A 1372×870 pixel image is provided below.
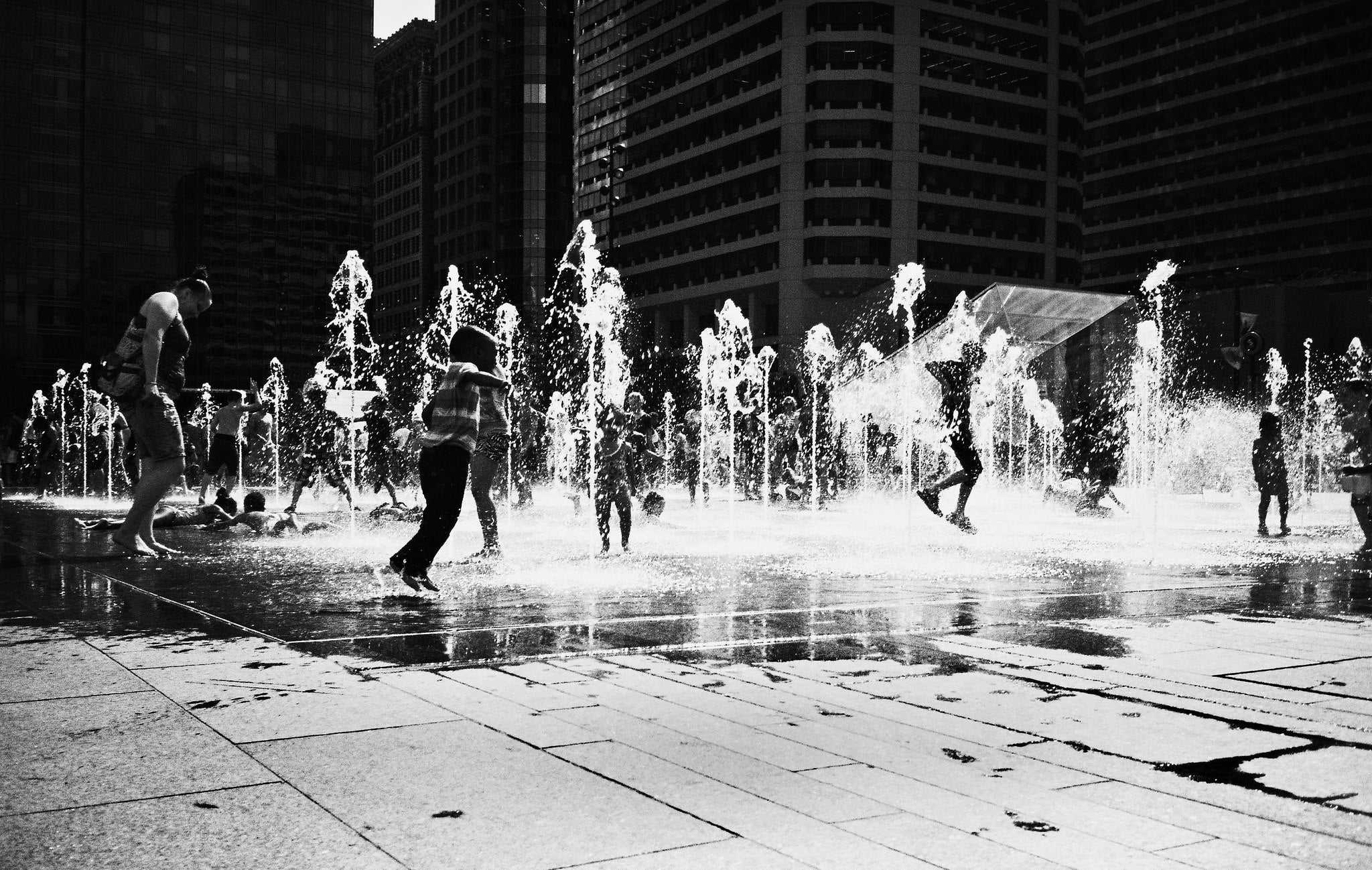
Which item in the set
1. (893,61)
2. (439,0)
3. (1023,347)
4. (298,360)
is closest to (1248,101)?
(893,61)

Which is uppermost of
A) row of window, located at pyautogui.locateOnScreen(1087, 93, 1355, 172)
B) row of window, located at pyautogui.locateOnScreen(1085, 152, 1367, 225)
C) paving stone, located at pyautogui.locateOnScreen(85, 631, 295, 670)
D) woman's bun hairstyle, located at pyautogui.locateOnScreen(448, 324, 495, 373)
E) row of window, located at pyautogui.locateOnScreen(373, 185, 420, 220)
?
row of window, located at pyautogui.locateOnScreen(373, 185, 420, 220)

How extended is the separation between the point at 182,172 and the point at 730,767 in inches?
3630

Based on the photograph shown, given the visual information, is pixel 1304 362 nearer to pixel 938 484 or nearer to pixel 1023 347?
pixel 1023 347

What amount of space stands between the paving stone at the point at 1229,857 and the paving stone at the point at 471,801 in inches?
38.6

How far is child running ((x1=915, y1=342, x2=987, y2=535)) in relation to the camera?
42.3ft

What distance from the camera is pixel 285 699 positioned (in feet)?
14.1

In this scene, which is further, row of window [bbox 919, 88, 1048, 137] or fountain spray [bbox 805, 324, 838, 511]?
row of window [bbox 919, 88, 1048, 137]

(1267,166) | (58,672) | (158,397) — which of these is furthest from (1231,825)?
(1267,166)

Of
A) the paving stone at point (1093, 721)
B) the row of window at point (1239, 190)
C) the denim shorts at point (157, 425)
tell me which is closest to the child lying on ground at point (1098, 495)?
the denim shorts at point (157, 425)

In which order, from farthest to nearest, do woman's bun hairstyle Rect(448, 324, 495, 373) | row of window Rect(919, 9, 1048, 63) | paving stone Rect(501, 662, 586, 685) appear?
1. row of window Rect(919, 9, 1048, 63)
2. woman's bun hairstyle Rect(448, 324, 495, 373)
3. paving stone Rect(501, 662, 586, 685)

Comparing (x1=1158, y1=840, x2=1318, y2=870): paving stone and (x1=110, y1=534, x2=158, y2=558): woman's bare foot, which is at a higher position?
(x1=110, y1=534, x2=158, y2=558): woman's bare foot

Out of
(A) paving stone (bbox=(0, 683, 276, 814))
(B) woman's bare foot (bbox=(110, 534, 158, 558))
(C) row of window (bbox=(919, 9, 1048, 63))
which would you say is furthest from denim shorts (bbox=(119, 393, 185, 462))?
(C) row of window (bbox=(919, 9, 1048, 63))

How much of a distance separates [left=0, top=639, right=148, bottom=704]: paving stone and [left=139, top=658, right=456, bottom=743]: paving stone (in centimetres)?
12

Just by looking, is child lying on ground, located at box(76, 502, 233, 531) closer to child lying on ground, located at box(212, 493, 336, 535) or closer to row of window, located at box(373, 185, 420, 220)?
child lying on ground, located at box(212, 493, 336, 535)
